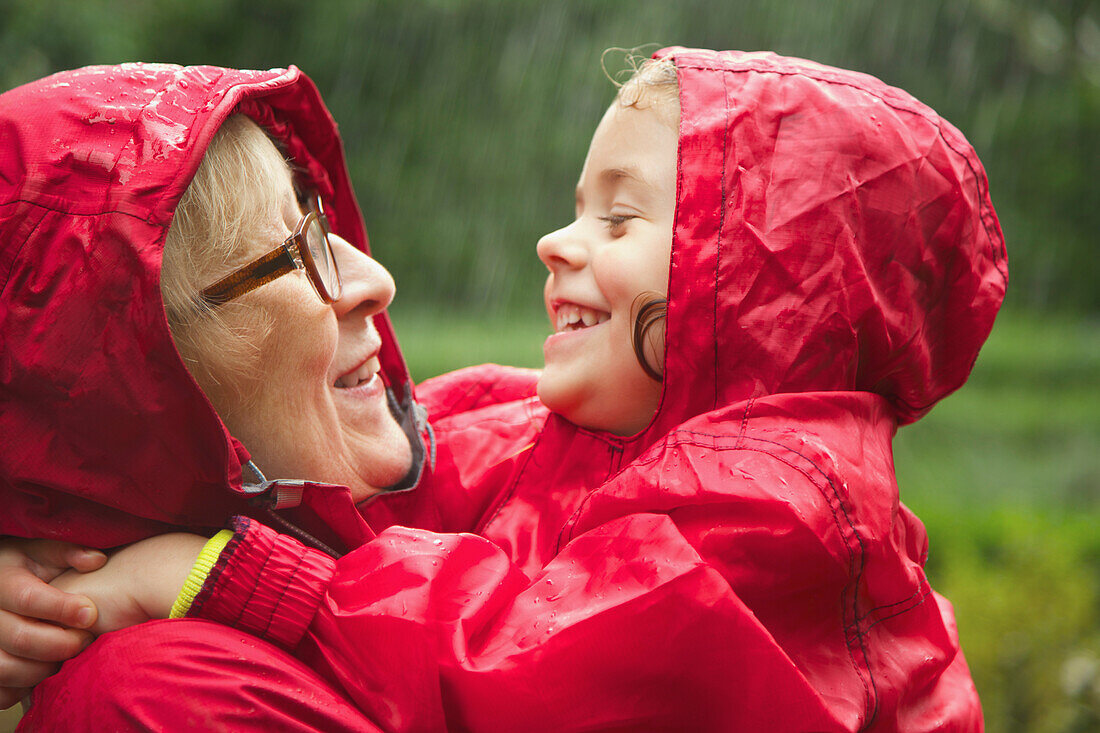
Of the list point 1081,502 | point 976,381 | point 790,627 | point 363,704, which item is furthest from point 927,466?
point 363,704

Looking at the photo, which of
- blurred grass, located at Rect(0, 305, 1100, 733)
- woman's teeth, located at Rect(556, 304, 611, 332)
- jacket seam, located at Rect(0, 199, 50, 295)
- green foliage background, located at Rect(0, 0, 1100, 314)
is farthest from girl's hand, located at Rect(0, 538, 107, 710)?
green foliage background, located at Rect(0, 0, 1100, 314)

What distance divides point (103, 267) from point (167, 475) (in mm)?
384

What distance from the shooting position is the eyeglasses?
169 centimetres

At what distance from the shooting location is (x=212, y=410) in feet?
5.06

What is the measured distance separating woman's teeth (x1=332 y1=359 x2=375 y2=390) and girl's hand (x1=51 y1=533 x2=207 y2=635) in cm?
52

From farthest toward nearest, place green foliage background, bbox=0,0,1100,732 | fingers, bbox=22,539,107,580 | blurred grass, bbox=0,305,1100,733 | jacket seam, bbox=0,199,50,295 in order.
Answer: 1. green foliage background, bbox=0,0,1100,732
2. blurred grass, bbox=0,305,1100,733
3. fingers, bbox=22,539,107,580
4. jacket seam, bbox=0,199,50,295

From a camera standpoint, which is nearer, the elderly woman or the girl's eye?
the elderly woman

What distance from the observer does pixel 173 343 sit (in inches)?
58.4

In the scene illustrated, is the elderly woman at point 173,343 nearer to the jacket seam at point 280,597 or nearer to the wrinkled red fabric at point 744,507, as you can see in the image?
the jacket seam at point 280,597

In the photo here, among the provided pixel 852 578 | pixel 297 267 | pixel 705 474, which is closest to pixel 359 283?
pixel 297 267

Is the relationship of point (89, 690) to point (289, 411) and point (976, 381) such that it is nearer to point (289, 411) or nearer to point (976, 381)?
point (289, 411)

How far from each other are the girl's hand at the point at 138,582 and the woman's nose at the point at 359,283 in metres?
0.58

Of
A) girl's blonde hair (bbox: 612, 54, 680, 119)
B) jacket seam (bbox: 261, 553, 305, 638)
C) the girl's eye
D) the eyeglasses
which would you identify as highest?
girl's blonde hair (bbox: 612, 54, 680, 119)

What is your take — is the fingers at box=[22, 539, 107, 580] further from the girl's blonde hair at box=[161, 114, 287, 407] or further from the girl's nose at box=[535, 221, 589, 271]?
the girl's nose at box=[535, 221, 589, 271]
